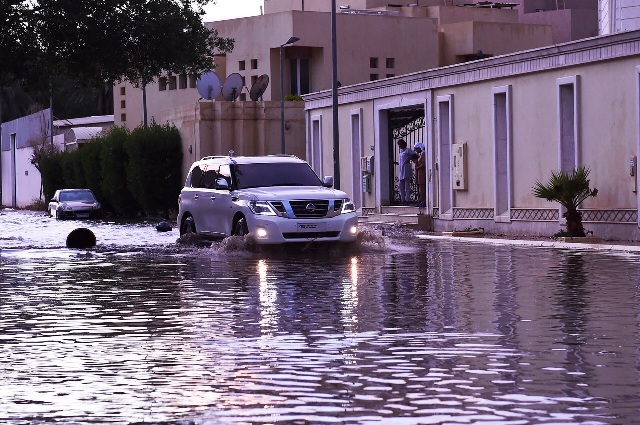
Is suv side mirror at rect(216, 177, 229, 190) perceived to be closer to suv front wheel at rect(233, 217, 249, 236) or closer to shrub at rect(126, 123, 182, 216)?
suv front wheel at rect(233, 217, 249, 236)

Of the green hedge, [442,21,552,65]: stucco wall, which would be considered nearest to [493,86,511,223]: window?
the green hedge

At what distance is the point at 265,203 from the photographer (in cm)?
2675

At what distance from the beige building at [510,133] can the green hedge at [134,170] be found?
66.7ft

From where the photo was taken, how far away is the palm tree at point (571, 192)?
1228 inches

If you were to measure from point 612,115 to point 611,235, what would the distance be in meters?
2.53

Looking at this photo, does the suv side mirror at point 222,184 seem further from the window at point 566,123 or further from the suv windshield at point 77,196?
the suv windshield at point 77,196

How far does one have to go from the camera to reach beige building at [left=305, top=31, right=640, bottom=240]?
31.5 metres

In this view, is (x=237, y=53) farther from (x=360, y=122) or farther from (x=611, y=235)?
(x=611, y=235)

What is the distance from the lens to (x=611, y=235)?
3150 cm

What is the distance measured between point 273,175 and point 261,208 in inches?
79.9

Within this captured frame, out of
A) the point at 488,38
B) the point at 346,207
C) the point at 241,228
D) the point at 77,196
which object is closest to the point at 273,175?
the point at 241,228

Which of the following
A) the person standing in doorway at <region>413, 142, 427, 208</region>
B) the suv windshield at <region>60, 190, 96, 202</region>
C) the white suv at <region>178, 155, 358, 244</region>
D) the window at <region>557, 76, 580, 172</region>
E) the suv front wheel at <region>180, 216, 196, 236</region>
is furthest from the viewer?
the suv windshield at <region>60, 190, 96, 202</region>

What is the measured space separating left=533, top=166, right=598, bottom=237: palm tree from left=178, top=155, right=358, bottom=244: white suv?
5.60 meters

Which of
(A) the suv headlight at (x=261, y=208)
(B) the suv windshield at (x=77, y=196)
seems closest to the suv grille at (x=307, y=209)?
(A) the suv headlight at (x=261, y=208)
